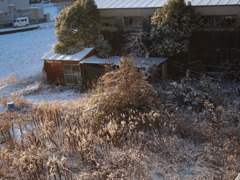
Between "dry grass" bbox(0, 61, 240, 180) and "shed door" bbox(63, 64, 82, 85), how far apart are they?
5.45m

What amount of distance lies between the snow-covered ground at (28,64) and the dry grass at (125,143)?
466 centimetres

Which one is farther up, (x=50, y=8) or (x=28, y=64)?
(x=50, y=8)

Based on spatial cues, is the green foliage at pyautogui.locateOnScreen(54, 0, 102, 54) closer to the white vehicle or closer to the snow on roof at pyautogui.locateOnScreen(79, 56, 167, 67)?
the snow on roof at pyautogui.locateOnScreen(79, 56, 167, 67)

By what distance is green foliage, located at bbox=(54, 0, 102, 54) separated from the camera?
18.0 metres

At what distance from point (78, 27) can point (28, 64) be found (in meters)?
7.07

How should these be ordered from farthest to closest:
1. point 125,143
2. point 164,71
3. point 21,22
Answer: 1. point 21,22
2. point 164,71
3. point 125,143

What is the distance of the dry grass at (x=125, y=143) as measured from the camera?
7.82m

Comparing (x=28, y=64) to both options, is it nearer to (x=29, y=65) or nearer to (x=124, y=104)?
(x=29, y=65)

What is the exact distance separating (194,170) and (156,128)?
2352 millimetres

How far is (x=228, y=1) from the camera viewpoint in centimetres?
1513

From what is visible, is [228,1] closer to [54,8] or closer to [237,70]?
[237,70]

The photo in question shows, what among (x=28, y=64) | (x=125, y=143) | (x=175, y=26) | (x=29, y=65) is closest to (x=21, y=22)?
(x=28, y=64)

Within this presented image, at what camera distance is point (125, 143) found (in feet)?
29.8

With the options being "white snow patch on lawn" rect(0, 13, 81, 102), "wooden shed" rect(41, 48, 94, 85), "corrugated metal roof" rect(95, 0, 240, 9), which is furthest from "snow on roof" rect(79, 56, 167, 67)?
"corrugated metal roof" rect(95, 0, 240, 9)
